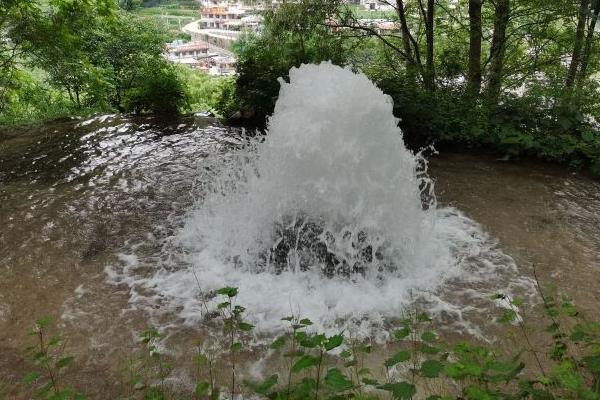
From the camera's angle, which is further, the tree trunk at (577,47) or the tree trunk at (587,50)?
the tree trunk at (587,50)

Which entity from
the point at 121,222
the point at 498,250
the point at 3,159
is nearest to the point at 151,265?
the point at 121,222

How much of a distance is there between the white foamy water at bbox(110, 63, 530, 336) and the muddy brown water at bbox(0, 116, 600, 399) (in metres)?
0.38

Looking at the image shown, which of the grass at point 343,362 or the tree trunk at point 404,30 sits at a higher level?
the tree trunk at point 404,30

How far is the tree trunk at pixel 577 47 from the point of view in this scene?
Answer: 703 cm

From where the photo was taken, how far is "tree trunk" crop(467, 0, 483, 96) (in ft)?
25.7

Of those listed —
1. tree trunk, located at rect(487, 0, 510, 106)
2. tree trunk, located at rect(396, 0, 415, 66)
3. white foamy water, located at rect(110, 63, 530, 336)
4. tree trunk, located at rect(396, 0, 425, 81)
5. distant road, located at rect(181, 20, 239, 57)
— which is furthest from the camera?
distant road, located at rect(181, 20, 239, 57)

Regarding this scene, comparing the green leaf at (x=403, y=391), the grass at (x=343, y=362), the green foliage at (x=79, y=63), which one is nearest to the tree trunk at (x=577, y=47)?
the grass at (x=343, y=362)

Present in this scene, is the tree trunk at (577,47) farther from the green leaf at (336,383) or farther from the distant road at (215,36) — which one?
the distant road at (215,36)

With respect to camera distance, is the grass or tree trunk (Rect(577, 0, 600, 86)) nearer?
the grass

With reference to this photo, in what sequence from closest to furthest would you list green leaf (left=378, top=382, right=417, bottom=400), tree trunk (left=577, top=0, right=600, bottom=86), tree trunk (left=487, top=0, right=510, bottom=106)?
1. green leaf (left=378, top=382, right=417, bottom=400)
2. tree trunk (left=577, top=0, right=600, bottom=86)
3. tree trunk (left=487, top=0, right=510, bottom=106)

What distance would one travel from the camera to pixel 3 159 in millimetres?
6902

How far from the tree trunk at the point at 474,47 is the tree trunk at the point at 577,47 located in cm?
148

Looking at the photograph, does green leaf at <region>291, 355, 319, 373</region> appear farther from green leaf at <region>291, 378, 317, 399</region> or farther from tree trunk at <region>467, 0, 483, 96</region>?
tree trunk at <region>467, 0, 483, 96</region>

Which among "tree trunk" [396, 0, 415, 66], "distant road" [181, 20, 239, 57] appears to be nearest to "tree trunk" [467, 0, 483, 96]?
"tree trunk" [396, 0, 415, 66]
